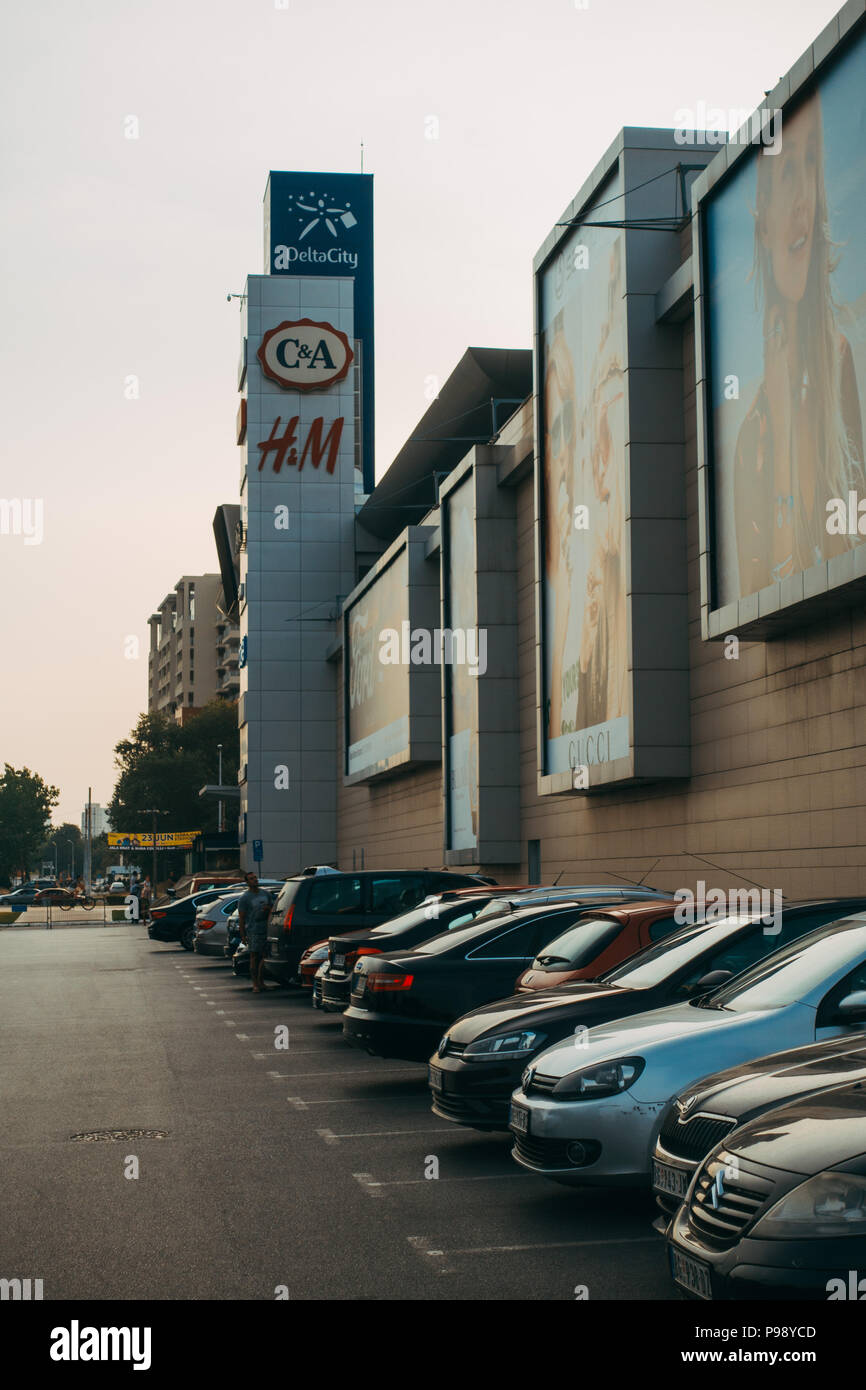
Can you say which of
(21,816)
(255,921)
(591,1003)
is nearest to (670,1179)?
(591,1003)

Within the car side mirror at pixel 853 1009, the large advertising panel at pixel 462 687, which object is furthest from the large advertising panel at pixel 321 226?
the car side mirror at pixel 853 1009

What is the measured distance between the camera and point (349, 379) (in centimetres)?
6700

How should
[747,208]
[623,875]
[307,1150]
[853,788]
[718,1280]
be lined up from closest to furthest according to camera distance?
[718,1280], [307,1150], [853,788], [747,208], [623,875]

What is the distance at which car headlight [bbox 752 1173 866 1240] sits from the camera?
4336 millimetres

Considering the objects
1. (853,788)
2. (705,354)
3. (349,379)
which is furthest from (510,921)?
(349,379)

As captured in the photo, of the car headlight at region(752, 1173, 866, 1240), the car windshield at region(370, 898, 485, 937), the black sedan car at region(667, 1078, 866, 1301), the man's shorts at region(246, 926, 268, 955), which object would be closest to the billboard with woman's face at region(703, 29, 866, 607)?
the car windshield at region(370, 898, 485, 937)

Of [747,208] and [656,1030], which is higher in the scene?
[747,208]

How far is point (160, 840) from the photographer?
10069 centimetres

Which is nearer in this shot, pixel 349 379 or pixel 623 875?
pixel 623 875

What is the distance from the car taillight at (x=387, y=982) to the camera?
11688 millimetres

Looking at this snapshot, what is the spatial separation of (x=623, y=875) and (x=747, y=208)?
11255mm

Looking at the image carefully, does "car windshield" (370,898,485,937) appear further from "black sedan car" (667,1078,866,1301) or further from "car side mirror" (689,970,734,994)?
"black sedan car" (667,1078,866,1301)

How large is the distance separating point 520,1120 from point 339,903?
1151cm
